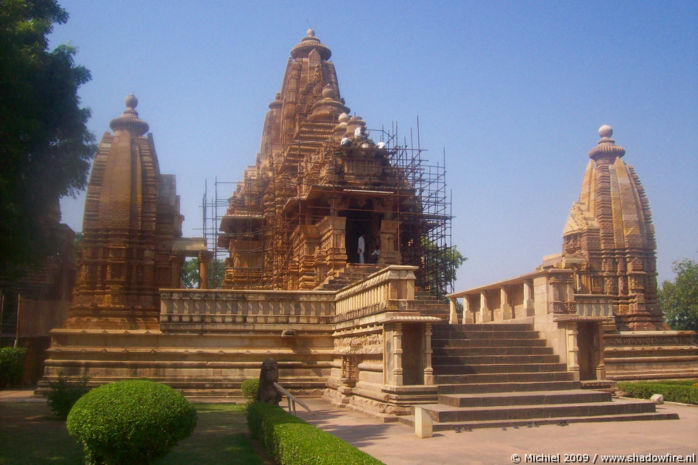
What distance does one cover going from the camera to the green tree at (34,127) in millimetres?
11719

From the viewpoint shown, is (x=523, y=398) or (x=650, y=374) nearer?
(x=523, y=398)

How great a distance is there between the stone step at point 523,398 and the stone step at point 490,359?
4.53 ft

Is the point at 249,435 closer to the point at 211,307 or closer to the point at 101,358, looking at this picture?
the point at 211,307

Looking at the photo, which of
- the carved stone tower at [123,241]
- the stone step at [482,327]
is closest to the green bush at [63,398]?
the carved stone tower at [123,241]

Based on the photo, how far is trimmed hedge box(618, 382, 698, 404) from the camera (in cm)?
1480

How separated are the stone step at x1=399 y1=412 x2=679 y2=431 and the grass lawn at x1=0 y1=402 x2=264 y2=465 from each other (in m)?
3.08

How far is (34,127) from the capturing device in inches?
473

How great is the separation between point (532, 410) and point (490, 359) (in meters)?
2.57

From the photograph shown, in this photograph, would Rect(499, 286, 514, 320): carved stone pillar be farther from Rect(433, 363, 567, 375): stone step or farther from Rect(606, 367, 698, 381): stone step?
Rect(606, 367, 698, 381): stone step

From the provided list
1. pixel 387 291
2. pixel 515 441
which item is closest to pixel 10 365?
pixel 387 291

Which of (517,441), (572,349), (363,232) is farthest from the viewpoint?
(363,232)

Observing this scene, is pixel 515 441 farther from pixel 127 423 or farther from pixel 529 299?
pixel 529 299

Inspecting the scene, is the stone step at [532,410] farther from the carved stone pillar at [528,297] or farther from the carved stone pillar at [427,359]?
the carved stone pillar at [528,297]

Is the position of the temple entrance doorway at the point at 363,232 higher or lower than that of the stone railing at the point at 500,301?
higher
